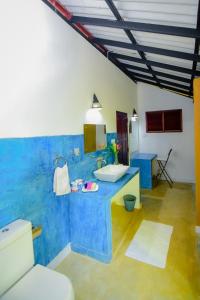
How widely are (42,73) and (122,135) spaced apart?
7.78 feet

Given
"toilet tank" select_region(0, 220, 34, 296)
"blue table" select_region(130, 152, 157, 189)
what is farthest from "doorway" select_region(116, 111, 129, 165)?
"toilet tank" select_region(0, 220, 34, 296)

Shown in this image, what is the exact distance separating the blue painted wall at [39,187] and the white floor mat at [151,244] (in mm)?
835

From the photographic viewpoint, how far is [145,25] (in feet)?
5.89

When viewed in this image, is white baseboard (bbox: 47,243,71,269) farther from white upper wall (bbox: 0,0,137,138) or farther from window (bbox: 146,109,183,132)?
window (bbox: 146,109,183,132)

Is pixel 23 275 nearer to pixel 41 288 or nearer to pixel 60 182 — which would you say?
pixel 41 288

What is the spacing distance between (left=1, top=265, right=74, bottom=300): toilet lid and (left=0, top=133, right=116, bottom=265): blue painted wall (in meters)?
0.44

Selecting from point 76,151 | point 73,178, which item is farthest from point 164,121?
point 73,178

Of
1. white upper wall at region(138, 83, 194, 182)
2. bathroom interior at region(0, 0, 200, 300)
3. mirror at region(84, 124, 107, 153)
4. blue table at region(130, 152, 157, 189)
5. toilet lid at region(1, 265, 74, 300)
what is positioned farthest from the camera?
white upper wall at region(138, 83, 194, 182)

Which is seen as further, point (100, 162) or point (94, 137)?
point (100, 162)

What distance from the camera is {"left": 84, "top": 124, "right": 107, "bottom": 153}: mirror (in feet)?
8.30

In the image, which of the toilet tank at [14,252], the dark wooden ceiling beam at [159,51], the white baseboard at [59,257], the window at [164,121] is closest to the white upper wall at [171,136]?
the window at [164,121]

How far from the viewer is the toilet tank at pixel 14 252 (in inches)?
47.5

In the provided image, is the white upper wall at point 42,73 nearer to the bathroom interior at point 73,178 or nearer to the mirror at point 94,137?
the bathroom interior at point 73,178

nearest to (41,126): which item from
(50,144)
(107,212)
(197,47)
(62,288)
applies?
(50,144)
